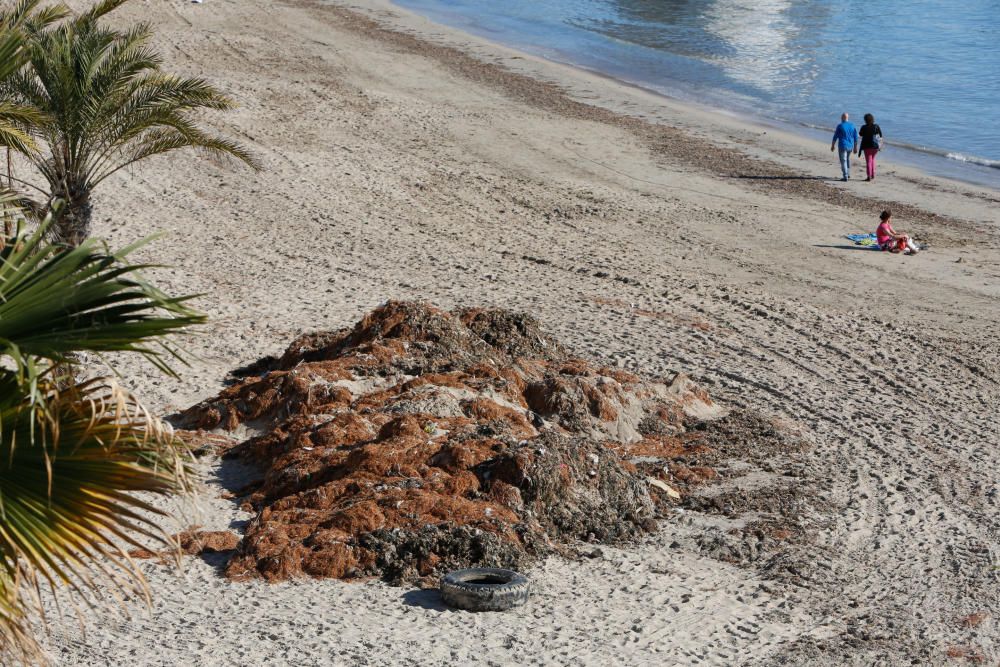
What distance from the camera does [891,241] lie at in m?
19.4

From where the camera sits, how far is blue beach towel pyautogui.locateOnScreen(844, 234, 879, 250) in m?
19.6

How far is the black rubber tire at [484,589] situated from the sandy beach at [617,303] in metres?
0.12

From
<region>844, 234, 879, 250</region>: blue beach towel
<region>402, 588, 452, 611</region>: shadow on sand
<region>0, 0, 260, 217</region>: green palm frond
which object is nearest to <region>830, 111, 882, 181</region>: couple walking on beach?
<region>844, 234, 879, 250</region>: blue beach towel

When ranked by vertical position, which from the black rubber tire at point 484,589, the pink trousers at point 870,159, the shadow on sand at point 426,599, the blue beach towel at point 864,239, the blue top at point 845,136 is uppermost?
the blue top at point 845,136

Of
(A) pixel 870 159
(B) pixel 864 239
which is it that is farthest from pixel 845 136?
(B) pixel 864 239

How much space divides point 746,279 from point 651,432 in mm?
6572

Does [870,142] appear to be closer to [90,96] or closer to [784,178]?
[784,178]

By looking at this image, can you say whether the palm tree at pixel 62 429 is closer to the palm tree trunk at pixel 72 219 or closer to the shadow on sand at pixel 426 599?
→ the shadow on sand at pixel 426 599

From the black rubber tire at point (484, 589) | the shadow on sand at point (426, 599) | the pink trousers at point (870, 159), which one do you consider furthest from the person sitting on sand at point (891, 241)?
the shadow on sand at point (426, 599)

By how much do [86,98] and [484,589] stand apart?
269 inches

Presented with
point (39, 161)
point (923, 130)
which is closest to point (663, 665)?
point (39, 161)

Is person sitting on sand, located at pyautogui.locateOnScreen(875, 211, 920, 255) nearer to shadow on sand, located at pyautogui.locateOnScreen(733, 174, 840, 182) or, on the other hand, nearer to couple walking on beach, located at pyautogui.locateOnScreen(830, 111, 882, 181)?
shadow on sand, located at pyautogui.locateOnScreen(733, 174, 840, 182)

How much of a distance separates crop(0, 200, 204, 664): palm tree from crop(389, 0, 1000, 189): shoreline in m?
24.3

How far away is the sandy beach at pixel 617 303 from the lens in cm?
777
